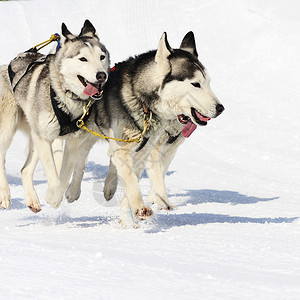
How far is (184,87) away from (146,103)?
1.12ft

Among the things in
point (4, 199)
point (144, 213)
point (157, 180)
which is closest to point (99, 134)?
point (144, 213)

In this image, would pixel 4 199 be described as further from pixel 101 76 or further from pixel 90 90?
pixel 101 76

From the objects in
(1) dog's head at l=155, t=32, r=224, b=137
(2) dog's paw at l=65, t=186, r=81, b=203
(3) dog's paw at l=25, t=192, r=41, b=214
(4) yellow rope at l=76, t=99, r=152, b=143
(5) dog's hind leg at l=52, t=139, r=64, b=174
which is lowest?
(2) dog's paw at l=65, t=186, r=81, b=203

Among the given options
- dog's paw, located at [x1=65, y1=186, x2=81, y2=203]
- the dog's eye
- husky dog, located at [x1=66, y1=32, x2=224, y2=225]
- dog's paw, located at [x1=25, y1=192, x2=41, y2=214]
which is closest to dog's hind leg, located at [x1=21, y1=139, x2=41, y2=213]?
dog's paw, located at [x1=25, y1=192, x2=41, y2=214]

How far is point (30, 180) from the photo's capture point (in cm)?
529

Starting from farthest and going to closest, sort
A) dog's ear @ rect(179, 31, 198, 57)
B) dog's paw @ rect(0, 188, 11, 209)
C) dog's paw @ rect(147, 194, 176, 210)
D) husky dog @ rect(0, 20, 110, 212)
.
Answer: dog's paw @ rect(147, 194, 176, 210) < dog's paw @ rect(0, 188, 11, 209) < dog's ear @ rect(179, 31, 198, 57) < husky dog @ rect(0, 20, 110, 212)

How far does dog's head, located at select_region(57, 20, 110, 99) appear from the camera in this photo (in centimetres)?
448

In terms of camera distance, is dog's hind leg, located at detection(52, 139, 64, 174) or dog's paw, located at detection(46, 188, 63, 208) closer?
dog's paw, located at detection(46, 188, 63, 208)

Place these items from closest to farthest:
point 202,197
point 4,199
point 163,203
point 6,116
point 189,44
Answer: point 189,44, point 4,199, point 6,116, point 163,203, point 202,197

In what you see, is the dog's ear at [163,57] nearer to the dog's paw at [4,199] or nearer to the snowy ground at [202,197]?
the snowy ground at [202,197]

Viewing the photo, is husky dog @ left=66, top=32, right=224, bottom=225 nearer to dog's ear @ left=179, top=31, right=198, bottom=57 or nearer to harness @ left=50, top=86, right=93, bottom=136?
dog's ear @ left=179, top=31, right=198, bottom=57

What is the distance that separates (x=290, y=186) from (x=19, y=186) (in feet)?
10.9

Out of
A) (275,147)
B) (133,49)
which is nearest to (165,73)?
(275,147)

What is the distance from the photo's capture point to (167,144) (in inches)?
255
